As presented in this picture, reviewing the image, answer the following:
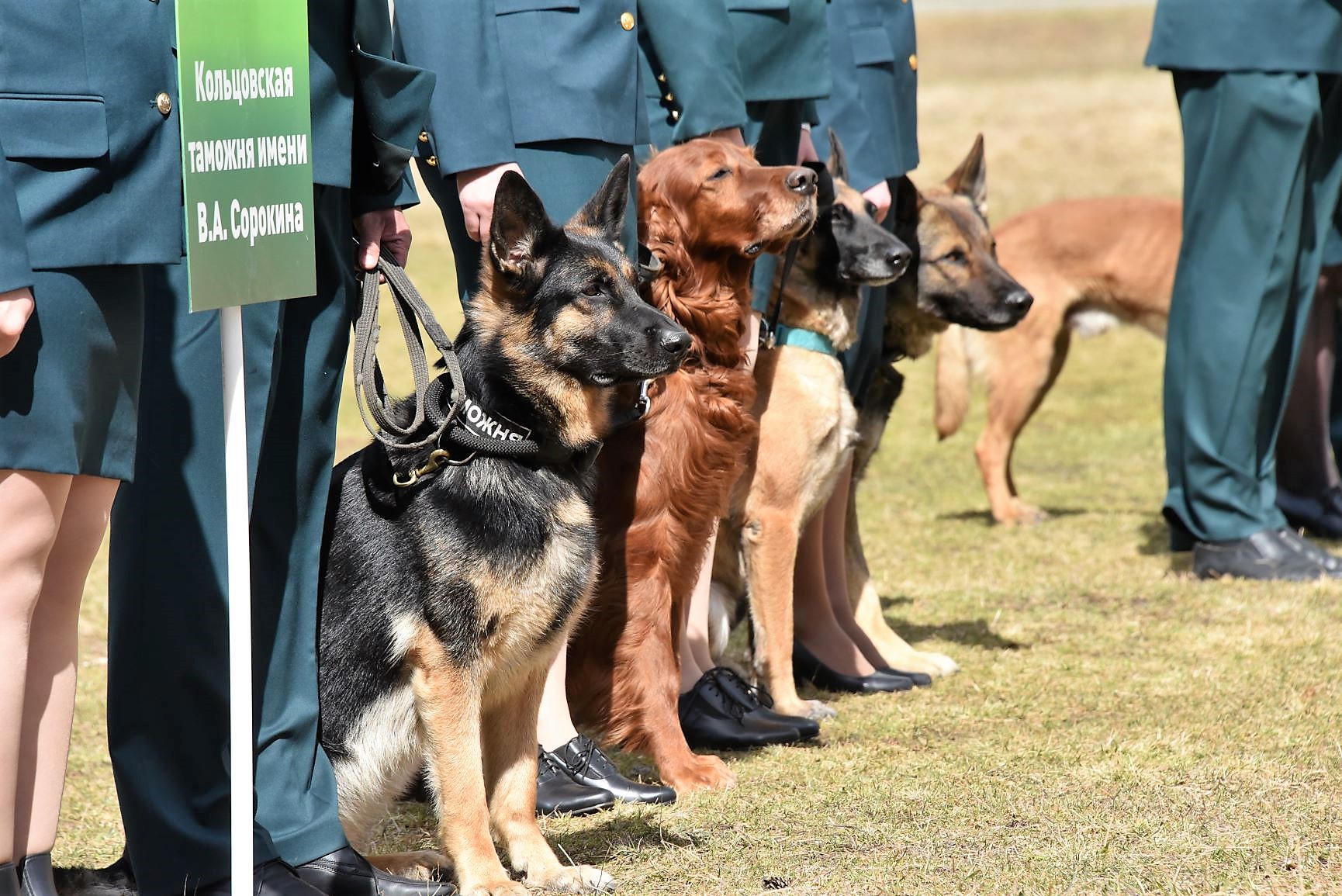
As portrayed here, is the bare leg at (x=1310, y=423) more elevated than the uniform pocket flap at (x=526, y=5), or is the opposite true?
the uniform pocket flap at (x=526, y=5)

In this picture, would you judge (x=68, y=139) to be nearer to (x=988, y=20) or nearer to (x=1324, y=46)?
(x=1324, y=46)

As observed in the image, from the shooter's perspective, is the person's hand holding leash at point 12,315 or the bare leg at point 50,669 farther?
the bare leg at point 50,669

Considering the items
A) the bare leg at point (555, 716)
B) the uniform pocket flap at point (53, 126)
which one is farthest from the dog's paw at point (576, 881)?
the uniform pocket flap at point (53, 126)

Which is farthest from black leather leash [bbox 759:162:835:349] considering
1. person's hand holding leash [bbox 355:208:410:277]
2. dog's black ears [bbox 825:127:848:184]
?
person's hand holding leash [bbox 355:208:410:277]

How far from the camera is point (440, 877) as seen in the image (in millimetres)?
3123

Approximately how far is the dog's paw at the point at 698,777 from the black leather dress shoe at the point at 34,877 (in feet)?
5.40

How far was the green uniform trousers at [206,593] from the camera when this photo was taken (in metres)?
2.60

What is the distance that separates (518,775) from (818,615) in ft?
6.30

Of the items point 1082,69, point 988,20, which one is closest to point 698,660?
point 1082,69

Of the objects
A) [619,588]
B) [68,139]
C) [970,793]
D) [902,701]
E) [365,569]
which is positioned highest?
[68,139]

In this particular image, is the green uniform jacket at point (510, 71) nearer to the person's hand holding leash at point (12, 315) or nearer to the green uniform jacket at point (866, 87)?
the person's hand holding leash at point (12, 315)

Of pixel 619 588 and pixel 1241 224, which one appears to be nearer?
pixel 619 588

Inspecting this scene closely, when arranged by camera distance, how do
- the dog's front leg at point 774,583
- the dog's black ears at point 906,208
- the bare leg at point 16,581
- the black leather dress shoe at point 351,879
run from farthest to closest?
1. the dog's black ears at point 906,208
2. the dog's front leg at point 774,583
3. the black leather dress shoe at point 351,879
4. the bare leg at point 16,581

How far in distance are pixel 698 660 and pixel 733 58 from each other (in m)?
1.78
